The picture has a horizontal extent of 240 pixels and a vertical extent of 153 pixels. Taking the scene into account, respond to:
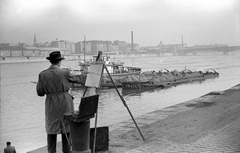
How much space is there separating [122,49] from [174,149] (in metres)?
54.6

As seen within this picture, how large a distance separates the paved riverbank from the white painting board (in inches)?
27.1

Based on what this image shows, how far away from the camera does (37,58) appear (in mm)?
61062

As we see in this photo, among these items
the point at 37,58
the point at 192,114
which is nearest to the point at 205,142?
the point at 192,114

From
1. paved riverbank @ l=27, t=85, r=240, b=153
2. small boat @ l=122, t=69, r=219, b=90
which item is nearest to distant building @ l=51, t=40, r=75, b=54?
small boat @ l=122, t=69, r=219, b=90

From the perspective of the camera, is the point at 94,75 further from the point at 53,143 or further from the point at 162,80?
the point at 162,80

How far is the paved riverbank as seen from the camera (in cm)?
288

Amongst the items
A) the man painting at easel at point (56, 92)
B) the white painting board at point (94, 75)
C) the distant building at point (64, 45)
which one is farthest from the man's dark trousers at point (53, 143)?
the distant building at point (64, 45)

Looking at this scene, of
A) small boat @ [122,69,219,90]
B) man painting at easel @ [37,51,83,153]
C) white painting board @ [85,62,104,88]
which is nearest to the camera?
man painting at easel @ [37,51,83,153]

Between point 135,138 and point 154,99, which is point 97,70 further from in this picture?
point 154,99

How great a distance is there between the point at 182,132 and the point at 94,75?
4.48 ft

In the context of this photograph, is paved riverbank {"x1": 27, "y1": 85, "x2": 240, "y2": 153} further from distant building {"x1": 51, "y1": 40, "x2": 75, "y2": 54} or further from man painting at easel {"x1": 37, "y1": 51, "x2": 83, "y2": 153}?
distant building {"x1": 51, "y1": 40, "x2": 75, "y2": 54}

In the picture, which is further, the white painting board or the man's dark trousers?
the white painting board

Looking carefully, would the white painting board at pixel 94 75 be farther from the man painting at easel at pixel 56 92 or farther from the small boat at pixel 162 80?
the small boat at pixel 162 80

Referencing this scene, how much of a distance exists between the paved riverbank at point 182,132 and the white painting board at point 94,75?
0.69 meters
